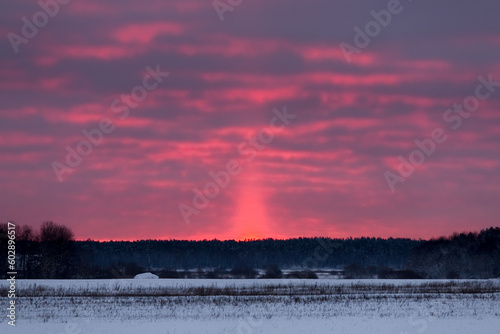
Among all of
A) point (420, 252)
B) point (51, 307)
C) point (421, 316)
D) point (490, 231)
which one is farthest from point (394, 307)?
point (490, 231)

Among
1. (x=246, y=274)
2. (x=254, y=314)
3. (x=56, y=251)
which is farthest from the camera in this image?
(x=246, y=274)

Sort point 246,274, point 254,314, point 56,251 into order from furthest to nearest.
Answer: point 246,274
point 56,251
point 254,314

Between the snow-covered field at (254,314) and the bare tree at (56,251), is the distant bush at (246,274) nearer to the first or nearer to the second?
the bare tree at (56,251)

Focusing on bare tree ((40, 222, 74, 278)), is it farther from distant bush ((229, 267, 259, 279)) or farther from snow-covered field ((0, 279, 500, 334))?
snow-covered field ((0, 279, 500, 334))

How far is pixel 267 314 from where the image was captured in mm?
33750

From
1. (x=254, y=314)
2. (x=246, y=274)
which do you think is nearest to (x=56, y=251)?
(x=246, y=274)

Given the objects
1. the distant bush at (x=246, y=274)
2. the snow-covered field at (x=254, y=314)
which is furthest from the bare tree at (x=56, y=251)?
the snow-covered field at (x=254, y=314)

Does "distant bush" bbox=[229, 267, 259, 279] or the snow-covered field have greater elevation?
"distant bush" bbox=[229, 267, 259, 279]

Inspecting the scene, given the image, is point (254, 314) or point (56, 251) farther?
point (56, 251)

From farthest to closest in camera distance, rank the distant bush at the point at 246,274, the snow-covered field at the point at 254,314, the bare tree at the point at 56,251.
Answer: the distant bush at the point at 246,274
the bare tree at the point at 56,251
the snow-covered field at the point at 254,314

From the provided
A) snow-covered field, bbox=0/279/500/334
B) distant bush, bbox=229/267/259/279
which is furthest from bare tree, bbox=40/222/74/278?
snow-covered field, bbox=0/279/500/334

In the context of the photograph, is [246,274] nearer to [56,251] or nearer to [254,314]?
[56,251]

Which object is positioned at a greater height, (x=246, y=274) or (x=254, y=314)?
(x=246, y=274)

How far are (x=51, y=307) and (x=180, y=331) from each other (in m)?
13.3
